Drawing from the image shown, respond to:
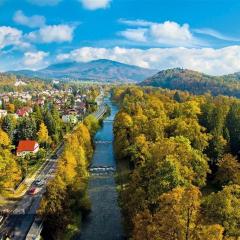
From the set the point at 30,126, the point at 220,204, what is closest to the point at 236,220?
the point at 220,204

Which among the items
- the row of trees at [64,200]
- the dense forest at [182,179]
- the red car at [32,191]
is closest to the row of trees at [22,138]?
the red car at [32,191]

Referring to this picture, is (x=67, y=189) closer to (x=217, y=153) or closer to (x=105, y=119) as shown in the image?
(x=217, y=153)

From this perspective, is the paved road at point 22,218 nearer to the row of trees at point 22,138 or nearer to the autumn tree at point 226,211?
the row of trees at point 22,138

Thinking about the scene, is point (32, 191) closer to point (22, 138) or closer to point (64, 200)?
point (64, 200)

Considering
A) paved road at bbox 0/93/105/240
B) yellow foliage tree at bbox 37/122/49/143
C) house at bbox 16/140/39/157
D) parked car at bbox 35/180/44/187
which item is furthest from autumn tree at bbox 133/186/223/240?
yellow foliage tree at bbox 37/122/49/143

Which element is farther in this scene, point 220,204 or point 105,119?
point 105,119

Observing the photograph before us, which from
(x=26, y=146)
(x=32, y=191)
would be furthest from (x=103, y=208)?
(x=26, y=146)
